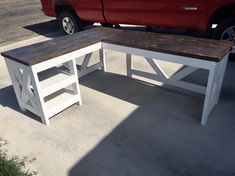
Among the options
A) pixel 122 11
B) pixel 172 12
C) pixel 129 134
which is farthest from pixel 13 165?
pixel 122 11

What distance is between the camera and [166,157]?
262 cm

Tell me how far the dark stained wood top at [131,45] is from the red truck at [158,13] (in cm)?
131

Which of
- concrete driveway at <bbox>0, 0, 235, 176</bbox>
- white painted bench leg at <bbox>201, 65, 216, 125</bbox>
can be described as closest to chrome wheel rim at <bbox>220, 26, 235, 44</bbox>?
concrete driveway at <bbox>0, 0, 235, 176</bbox>

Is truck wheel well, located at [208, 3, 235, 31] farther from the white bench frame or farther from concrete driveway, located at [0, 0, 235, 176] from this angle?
the white bench frame

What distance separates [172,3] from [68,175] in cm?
381

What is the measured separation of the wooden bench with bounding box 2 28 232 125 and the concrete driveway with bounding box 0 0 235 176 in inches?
7.8

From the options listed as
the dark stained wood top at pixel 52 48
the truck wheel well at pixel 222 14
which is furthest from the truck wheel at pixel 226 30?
the dark stained wood top at pixel 52 48

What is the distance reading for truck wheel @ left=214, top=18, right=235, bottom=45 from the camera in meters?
4.43

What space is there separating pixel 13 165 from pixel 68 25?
5256 mm

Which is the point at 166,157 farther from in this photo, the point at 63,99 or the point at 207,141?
the point at 63,99

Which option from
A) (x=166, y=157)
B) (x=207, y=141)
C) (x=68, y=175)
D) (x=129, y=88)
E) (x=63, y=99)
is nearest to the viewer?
(x=68, y=175)

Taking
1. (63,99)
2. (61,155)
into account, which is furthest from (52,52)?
(61,155)

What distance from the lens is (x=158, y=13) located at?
506cm

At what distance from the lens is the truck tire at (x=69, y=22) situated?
6.78 m
